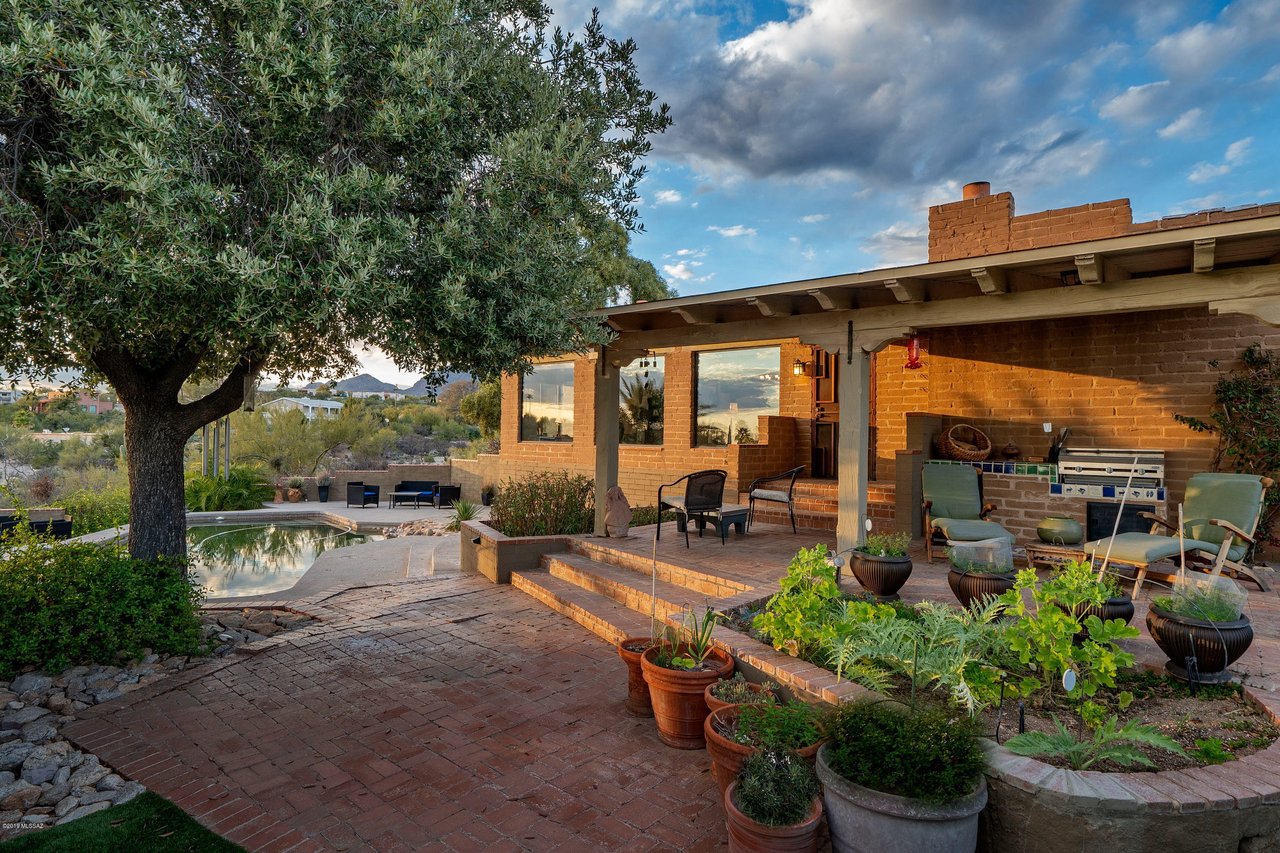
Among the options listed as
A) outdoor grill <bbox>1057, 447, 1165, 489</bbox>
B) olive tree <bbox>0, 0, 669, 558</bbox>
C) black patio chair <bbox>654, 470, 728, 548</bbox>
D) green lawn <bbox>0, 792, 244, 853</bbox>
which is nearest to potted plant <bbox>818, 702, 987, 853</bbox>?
green lawn <bbox>0, 792, 244, 853</bbox>

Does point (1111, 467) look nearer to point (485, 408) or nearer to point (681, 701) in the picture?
point (681, 701)

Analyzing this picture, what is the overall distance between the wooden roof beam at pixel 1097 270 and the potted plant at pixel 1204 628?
224cm

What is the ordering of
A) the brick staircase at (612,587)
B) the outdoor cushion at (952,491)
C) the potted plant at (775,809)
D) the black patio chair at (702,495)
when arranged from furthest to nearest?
the black patio chair at (702,495) < the outdoor cushion at (952,491) < the brick staircase at (612,587) < the potted plant at (775,809)

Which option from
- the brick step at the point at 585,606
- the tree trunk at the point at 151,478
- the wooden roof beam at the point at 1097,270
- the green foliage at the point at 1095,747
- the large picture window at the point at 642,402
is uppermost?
the wooden roof beam at the point at 1097,270

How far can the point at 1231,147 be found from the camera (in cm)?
972

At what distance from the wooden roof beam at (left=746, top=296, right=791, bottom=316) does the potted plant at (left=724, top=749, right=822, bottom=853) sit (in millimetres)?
4320

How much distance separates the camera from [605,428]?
317 inches

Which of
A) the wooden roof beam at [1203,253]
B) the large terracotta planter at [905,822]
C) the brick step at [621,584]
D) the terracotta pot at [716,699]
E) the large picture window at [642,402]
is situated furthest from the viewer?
the large picture window at [642,402]

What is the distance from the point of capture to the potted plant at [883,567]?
467cm

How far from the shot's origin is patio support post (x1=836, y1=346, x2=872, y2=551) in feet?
19.7

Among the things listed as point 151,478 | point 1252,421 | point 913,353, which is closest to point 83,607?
point 151,478

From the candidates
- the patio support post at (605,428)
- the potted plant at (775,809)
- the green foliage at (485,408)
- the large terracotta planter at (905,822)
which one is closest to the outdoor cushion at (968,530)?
the patio support post at (605,428)

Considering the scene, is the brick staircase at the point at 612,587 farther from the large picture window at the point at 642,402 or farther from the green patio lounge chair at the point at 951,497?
the large picture window at the point at 642,402

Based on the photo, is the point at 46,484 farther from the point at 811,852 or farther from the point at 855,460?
the point at 811,852
